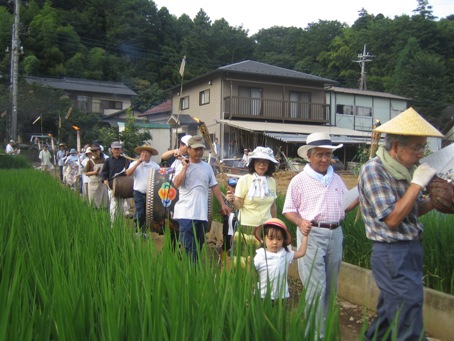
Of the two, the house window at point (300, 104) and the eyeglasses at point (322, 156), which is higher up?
the house window at point (300, 104)

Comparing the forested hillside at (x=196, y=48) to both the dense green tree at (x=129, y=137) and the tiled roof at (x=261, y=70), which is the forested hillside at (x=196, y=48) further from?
the dense green tree at (x=129, y=137)

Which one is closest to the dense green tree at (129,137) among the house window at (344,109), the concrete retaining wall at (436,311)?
the house window at (344,109)

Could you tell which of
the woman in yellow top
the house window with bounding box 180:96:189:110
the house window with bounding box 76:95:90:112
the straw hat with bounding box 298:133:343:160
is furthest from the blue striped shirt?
the house window with bounding box 76:95:90:112

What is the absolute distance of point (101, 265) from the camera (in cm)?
230

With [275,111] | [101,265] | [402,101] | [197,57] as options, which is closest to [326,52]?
[197,57]

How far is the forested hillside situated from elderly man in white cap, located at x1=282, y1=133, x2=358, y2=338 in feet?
111

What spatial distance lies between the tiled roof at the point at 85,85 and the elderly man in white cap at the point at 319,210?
35476mm

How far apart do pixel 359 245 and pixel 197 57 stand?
42673mm

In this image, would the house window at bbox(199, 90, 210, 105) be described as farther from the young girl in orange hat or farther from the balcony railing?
the young girl in orange hat

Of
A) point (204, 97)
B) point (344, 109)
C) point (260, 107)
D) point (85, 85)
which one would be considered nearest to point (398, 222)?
point (260, 107)

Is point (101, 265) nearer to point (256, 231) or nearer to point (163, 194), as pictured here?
point (256, 231)

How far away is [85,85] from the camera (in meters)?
38.3

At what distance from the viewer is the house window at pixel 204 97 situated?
2677 centimetres

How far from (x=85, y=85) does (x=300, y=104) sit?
1950cm
